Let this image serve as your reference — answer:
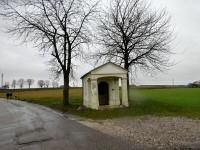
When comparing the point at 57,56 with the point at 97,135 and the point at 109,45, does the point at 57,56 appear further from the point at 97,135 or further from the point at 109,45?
the point at 97,135

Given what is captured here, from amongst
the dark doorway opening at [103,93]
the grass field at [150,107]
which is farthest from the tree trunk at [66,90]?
the dark doorway opening at [103,93]

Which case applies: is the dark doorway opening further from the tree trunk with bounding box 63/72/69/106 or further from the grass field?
the tree trunk with bounding box 63/72/69/106

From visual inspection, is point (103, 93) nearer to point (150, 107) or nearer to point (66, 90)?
point (150, 107)

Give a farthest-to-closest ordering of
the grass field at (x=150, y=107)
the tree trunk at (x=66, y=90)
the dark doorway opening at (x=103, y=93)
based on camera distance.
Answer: the tree trunk at (x=66, y=90) < the dark doorway opening at (x=103, y=93) < the grass field at (x=150, y=107)

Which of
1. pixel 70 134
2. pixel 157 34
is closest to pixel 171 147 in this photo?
pixel 70 134

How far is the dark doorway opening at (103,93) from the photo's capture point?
30328 mm

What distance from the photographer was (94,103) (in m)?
27.8

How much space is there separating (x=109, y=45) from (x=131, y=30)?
269cm

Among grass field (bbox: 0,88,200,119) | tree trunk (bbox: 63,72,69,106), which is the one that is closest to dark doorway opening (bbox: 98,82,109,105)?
grass field (bbox: 0,88,200,119)

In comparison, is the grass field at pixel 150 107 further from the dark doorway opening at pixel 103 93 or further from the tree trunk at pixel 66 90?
the dark doorway opening at pixel 103 93

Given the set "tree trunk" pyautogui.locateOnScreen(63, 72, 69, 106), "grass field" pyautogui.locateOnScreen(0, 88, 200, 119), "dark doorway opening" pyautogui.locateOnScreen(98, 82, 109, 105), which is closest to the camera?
"grass field" pyautogui.locateOnScreen(0, 88, 200, 119)

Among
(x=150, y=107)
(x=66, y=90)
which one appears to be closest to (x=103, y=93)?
(x=150, y=107)

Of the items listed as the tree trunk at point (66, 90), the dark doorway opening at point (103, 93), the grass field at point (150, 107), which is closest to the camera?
the grass field at point (150, 107)

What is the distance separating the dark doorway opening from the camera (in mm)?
30328
